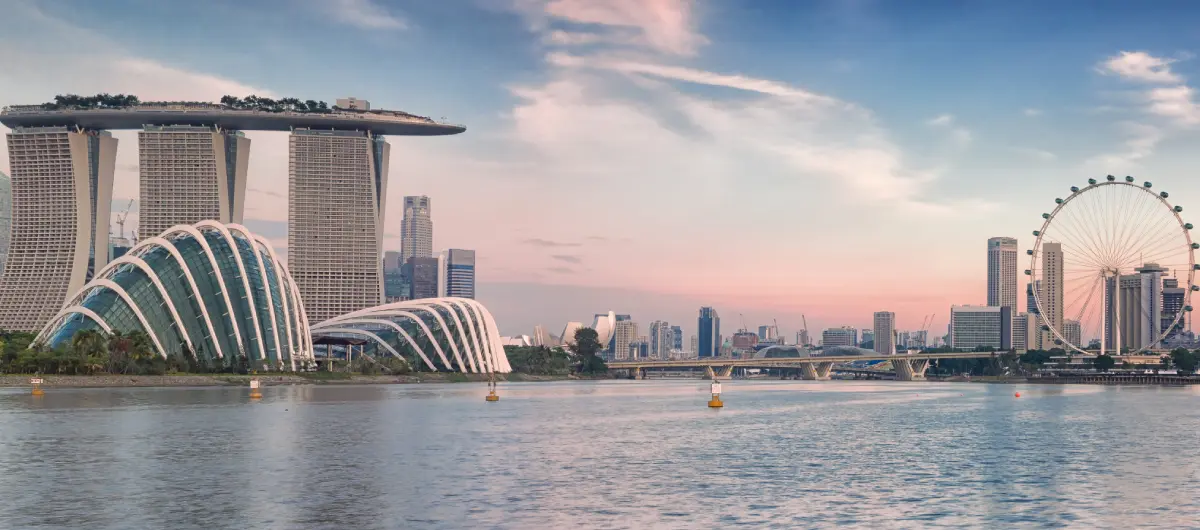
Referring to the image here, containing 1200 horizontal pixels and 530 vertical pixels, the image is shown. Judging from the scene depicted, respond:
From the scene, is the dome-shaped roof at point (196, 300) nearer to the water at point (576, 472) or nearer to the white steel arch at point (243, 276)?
the white steel arch at point (243, 276)

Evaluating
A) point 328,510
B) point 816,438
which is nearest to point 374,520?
point 328,510

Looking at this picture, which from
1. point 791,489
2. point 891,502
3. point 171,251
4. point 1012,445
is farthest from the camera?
point 171,251

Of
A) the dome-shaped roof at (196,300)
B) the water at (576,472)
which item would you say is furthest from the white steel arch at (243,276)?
the water at (576,472)

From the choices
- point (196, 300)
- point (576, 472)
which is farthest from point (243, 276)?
point (576, 472)

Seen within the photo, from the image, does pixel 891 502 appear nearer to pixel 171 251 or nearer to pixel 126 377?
pixel 126 377

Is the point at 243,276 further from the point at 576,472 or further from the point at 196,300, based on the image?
the point at 576,472

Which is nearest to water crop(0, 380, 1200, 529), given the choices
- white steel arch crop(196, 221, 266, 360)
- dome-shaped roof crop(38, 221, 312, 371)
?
dome-shaped roof crop(38, 221, 312, 371)

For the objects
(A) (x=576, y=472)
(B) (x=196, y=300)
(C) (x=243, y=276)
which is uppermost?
(C) (x=243, y=276)
